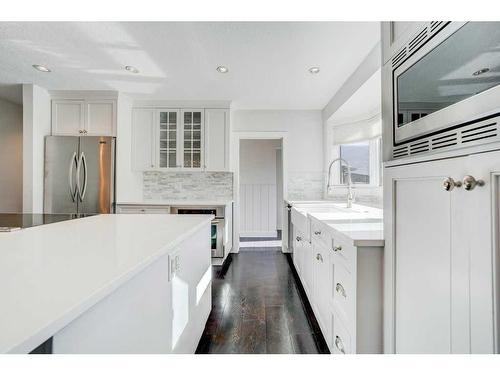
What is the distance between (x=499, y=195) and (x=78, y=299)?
1.01 m

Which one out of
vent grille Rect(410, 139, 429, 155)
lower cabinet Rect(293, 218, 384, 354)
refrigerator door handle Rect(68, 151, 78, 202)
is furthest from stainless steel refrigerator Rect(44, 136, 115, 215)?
vent grille Rect(410, 139, 429, 155)

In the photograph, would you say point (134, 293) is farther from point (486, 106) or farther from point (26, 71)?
point (26, 71)

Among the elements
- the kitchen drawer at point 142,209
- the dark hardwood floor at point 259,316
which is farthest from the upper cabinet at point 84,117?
the dark hardwood floor at point 259,316

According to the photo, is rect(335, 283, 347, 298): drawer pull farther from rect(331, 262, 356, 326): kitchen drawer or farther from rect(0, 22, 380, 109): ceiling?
rect(0, 22, 380, 109): ceiling

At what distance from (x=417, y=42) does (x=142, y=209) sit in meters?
3.44

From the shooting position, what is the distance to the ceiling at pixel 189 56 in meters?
2.10

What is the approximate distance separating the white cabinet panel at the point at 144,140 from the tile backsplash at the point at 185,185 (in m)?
0.36

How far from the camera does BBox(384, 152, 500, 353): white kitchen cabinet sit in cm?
69

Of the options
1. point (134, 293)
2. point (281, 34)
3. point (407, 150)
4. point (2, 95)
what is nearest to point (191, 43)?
point (281, 34)

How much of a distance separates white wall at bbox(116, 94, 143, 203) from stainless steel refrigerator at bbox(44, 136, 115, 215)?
0.17 meters

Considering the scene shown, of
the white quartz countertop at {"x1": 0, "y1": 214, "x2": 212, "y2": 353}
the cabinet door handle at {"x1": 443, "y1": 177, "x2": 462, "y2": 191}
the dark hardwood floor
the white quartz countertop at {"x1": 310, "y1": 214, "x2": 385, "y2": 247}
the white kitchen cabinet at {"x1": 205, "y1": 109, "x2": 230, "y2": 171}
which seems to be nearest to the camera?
the white quartz countertop at {"x1": 0, "y1": 214, "x2": 212, "y2": 353}

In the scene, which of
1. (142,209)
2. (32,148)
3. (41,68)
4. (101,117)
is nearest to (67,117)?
(101,117)

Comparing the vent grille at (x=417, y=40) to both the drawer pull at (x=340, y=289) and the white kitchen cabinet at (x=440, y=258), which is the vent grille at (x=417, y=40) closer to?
the white kitchen cabinet at (x=440, y=258)

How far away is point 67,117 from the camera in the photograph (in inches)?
142
